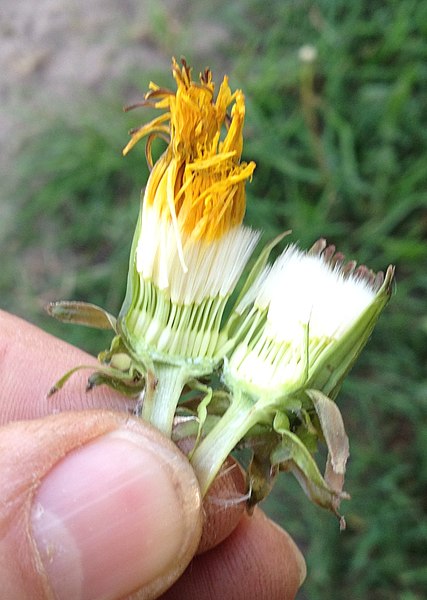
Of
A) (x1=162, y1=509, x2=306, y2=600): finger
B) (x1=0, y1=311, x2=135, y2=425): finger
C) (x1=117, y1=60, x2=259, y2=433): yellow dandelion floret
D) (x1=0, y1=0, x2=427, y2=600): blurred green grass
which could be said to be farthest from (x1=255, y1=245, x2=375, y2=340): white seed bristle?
(x1=0, y1=0, x2=427, y2=600): blurred green grass

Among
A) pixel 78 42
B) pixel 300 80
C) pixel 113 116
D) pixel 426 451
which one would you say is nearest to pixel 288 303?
pixel 426 451

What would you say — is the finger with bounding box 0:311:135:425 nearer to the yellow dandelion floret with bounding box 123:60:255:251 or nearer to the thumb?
the thumb

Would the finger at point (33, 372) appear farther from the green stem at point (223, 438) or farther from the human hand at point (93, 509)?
the green stem at point (223, 438)

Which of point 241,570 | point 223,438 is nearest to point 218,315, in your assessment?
point 223,438

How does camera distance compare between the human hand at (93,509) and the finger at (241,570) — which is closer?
the human hand at (93,509)

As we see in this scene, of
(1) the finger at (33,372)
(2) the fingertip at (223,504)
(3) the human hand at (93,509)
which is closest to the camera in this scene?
(3) the human hand at (93,509)

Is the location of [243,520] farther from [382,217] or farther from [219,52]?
[219,52]

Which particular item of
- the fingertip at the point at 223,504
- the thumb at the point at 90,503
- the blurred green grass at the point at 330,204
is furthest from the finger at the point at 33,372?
the blurred green grass at the point at 330,204

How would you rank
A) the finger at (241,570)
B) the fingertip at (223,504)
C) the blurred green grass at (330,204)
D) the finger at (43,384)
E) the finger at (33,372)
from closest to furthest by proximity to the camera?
the fingertip at (223,504)
the finger at (43,384)
the finger at (33,372)
the finger at (241,570)
the blurred green grass at (330,204)
